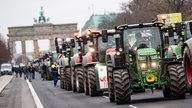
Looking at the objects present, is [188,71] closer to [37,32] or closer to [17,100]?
[17,100]

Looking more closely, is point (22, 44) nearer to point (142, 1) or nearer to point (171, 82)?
point (142, 1)

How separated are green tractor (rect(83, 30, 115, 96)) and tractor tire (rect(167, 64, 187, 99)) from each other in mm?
5418

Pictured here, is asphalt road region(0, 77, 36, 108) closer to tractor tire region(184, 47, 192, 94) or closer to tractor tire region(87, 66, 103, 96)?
tractor tire region(87, 66, 103, 96)

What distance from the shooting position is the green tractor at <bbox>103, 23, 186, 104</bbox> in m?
20.9

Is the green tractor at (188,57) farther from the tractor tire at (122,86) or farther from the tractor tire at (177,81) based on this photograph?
the tractor tire at (122,86)

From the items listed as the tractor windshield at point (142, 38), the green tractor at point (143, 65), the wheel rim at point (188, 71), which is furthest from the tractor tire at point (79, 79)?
the wheel rim at point (188, 71)

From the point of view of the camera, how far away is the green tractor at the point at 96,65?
26188mm

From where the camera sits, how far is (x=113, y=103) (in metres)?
22.2

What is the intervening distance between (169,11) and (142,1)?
2477 centimetres

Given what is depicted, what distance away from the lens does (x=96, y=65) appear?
Answer: 26.5 m

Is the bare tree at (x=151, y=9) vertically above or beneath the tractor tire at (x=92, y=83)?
above

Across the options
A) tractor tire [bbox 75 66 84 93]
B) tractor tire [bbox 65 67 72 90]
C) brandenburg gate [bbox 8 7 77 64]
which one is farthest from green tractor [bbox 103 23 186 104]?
brandenburg gate [bbox 8 7 77 64]

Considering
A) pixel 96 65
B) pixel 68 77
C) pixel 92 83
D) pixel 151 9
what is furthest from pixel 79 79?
pixel 151 9

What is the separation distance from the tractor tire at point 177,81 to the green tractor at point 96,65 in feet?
17.8
